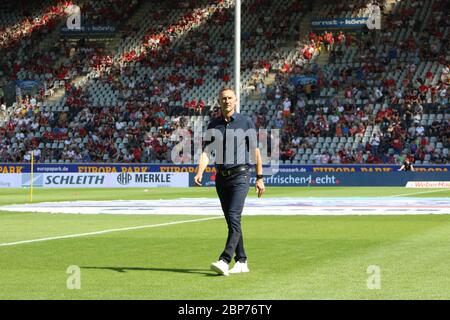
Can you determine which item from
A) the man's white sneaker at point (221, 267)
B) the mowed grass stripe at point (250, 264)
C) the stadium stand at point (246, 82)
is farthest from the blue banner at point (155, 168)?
the man's white sneaker at point (221, 267)

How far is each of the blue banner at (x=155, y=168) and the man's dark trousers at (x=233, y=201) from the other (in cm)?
3655

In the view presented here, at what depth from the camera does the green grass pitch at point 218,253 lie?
10000 millimetres

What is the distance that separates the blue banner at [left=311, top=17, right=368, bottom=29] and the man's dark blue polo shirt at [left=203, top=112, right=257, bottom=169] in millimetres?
47989

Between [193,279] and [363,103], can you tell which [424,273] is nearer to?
[193,279]

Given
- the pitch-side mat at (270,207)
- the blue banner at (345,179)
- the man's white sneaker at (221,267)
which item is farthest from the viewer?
the blue banner at (345,179)

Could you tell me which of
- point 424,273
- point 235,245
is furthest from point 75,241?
point 424,273

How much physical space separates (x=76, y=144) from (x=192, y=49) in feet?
37.3

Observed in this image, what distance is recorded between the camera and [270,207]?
27953mm

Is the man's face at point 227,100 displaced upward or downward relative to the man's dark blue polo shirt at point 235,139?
upward

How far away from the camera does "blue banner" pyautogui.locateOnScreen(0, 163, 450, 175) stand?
158 feet

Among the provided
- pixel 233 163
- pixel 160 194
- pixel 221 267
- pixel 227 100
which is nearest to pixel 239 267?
pixel 221 267

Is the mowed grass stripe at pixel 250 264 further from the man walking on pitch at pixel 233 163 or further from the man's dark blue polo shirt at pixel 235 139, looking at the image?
the man's dark blue polo shirt at pixel 235 139

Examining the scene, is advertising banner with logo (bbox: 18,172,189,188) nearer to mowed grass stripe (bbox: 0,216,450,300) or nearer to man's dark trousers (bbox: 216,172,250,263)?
mowed grass stripe (bbox: 0,216,450,300)
